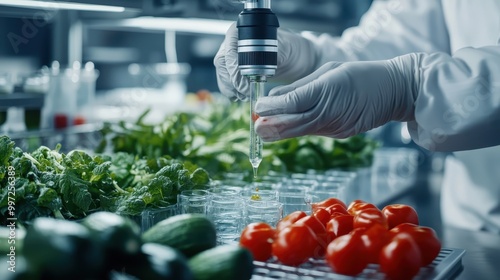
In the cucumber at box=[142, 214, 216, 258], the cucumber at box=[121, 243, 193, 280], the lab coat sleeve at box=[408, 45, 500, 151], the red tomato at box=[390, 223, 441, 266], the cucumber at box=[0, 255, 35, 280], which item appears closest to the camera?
the cucumber at box=[0, 255, 35, 280]

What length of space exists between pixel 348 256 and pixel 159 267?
1.30 ft

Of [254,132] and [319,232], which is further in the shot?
[254,132]

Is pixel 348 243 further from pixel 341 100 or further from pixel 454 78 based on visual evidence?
pixel 454 78

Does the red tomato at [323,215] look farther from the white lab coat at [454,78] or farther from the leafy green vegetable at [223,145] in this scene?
the leafy green vegetable at [223,145]

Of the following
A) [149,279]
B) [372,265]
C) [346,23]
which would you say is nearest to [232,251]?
[149,279]

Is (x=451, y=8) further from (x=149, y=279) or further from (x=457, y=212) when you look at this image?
(x=149, y=279)

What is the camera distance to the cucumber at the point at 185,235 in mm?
1141

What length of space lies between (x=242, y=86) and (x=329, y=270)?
63 cm

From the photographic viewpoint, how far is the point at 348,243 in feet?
3.91

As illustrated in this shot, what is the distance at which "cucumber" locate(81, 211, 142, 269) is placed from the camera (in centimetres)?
95

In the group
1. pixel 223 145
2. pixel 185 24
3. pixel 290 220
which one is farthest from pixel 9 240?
pixel 185 24

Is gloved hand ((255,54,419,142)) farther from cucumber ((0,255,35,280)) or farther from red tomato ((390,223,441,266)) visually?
cucumber ((0,255,35,280))

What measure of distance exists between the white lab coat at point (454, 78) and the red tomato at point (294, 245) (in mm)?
537

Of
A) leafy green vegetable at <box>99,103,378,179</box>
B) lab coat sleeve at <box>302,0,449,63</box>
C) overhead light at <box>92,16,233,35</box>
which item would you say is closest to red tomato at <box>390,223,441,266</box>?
leafy green vegetable at <box>99,103,378,179</box>
